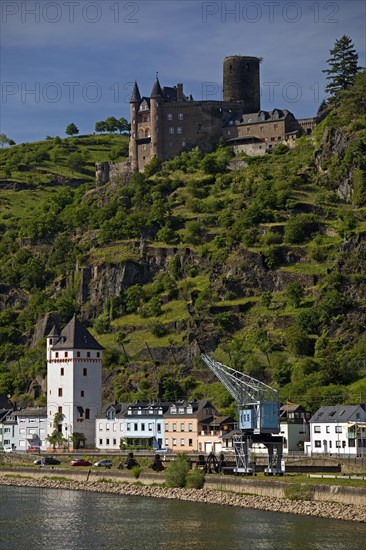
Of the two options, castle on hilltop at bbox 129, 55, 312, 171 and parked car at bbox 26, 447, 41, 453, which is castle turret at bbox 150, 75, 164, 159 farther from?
parked car at bbox 26, 447, 41, 453

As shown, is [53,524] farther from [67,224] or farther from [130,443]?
[67,224]

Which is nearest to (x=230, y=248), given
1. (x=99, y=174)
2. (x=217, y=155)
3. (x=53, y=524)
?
(x=217, y=155)

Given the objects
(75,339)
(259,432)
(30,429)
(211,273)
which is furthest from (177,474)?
(211,273)

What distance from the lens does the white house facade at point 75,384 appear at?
132m

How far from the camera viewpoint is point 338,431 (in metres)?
112

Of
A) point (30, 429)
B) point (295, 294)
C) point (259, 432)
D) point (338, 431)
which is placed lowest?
point (259, 432)

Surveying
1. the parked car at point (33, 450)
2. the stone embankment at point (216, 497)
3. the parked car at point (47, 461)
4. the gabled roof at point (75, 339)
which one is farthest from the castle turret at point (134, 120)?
the stone embankment at point (216, 497)

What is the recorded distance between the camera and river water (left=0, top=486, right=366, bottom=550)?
69.6m

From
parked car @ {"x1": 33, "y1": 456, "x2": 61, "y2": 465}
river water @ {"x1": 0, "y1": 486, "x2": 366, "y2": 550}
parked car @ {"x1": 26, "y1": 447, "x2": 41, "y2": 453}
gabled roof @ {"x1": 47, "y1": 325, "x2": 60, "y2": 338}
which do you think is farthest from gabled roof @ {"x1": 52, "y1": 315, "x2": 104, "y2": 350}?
river water @ {"x1": 0, "y1": 486, "x2": 366, "y2": 550}

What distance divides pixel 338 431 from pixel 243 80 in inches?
3703

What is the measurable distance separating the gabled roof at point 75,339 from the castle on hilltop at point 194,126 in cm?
5306

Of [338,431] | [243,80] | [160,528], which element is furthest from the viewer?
[243,80]

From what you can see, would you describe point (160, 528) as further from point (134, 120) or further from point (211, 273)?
point (134, 120)

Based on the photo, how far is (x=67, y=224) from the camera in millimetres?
183000
